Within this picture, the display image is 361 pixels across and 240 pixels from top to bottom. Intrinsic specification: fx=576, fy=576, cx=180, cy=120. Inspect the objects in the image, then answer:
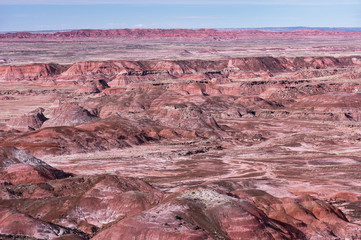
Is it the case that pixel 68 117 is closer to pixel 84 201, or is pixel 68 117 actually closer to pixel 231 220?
pixel 84 201

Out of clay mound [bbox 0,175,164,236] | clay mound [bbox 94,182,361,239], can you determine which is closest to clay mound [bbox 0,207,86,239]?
clay mound [bbox 0,175,164,236]

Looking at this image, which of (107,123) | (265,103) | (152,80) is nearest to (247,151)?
(107,123)

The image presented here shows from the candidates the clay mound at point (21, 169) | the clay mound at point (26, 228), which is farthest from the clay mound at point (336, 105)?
the clay mound at point (26, 228)

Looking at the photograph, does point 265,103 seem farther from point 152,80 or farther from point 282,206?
point 282,206

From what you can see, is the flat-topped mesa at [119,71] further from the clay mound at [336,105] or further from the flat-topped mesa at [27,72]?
the clay mound at [336,105]

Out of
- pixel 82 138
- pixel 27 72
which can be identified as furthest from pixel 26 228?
pixel 27 72
